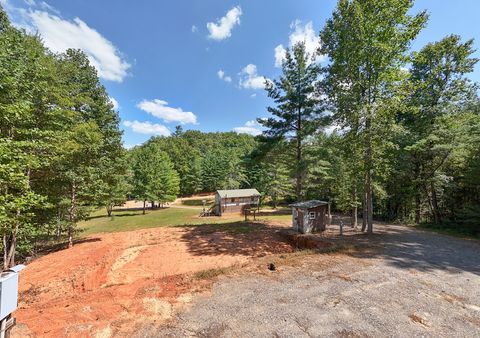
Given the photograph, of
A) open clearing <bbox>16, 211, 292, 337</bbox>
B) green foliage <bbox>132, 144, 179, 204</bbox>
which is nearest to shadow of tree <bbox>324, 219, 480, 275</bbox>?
open clearing <bbox>16, 211, 292, 337</bbox>

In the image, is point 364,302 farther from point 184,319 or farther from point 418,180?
point 418,180

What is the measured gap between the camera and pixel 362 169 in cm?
1322

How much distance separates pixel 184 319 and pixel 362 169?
12.0 metres

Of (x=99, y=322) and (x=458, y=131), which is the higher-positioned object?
(x=458, y=131)

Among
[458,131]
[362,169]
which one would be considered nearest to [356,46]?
[362,169]

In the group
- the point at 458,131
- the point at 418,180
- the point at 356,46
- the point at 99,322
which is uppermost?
the point at 356,46

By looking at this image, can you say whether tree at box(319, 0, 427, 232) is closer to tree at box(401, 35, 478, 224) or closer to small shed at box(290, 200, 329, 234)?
small shed at box(290, 200, 329, 234)

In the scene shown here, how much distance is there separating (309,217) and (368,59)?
983 cm

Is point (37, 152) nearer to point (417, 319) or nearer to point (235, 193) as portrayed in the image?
point (417, 319)

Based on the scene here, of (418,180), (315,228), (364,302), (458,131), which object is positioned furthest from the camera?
(418,180)

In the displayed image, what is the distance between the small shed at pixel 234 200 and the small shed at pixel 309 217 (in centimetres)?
2222

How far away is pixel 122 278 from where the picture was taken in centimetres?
946

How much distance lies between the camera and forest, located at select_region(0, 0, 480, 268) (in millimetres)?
10532

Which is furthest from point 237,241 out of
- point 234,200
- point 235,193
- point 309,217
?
point 235,193
